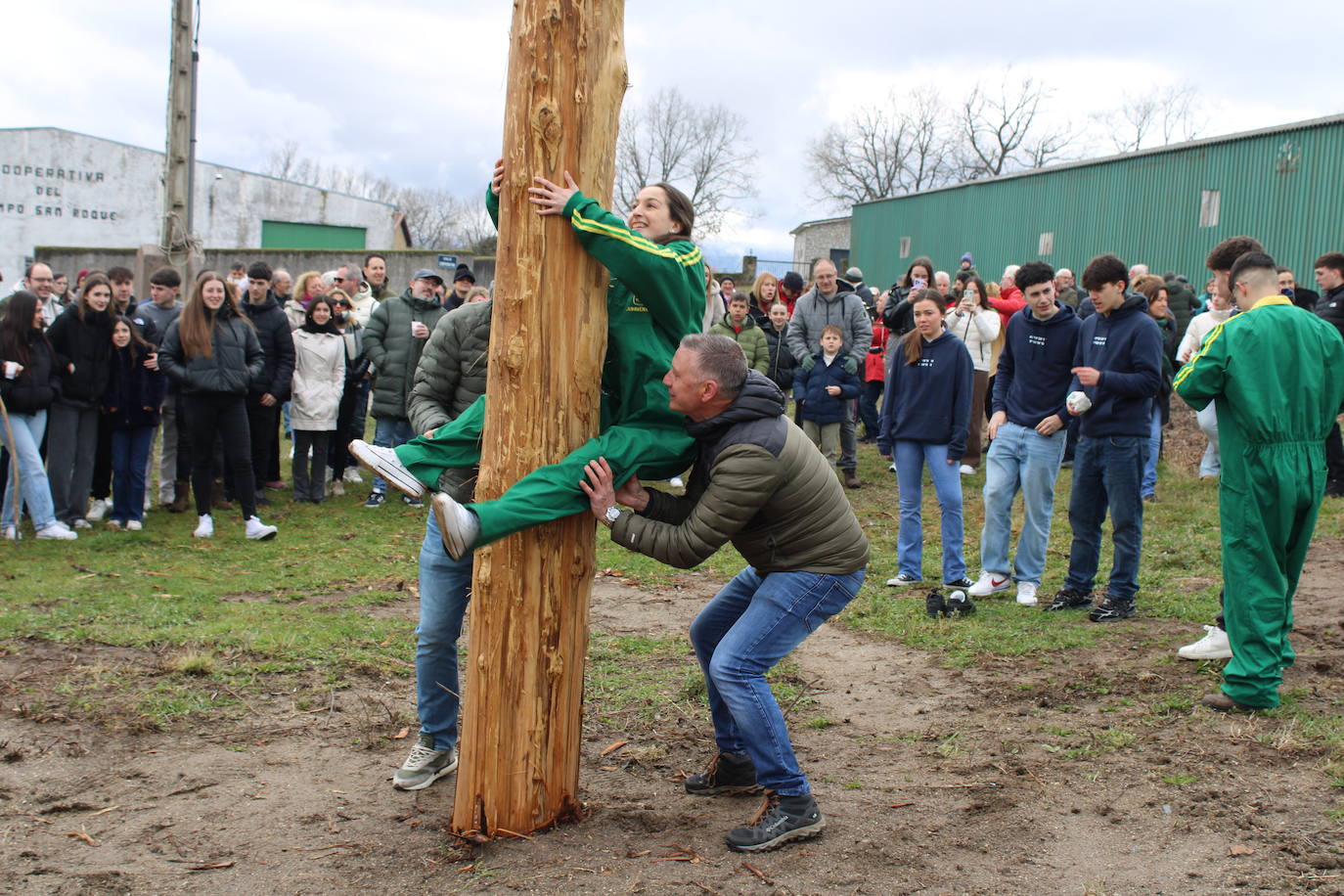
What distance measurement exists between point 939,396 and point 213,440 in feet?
20.2

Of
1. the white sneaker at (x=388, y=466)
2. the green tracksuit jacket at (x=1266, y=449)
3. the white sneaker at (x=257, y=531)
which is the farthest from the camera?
the white sneaker at (x=257, y=531)

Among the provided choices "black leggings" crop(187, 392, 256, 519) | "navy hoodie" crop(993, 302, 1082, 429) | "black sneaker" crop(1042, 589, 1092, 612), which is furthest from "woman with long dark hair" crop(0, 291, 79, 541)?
"black sneaker" crop(1042, 589, 1092, 612)

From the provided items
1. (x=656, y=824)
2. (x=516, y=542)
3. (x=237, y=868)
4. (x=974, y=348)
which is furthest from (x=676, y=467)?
(x=974, y=348)

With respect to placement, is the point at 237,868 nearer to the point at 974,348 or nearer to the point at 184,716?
the point at 184,716

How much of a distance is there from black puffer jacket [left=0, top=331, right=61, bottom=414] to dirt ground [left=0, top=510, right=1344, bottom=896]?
3.62m

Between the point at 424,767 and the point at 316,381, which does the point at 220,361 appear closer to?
the point at 316,381

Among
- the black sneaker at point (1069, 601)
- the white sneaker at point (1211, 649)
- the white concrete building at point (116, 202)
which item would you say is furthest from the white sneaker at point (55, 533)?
the white concrete building at point (116, 202)

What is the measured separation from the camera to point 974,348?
1219 cm

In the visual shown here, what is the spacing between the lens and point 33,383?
9164 mm

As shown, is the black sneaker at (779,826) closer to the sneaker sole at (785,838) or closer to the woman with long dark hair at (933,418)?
the sneaker sole at (785,838)

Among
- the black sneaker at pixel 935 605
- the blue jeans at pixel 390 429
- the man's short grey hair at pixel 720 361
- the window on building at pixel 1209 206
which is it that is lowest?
the black sneaker at pixel 935 605

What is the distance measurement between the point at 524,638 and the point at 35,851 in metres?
1.98

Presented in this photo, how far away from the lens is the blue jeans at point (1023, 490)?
299 inches

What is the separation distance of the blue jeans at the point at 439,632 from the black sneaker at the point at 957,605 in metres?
3.84
